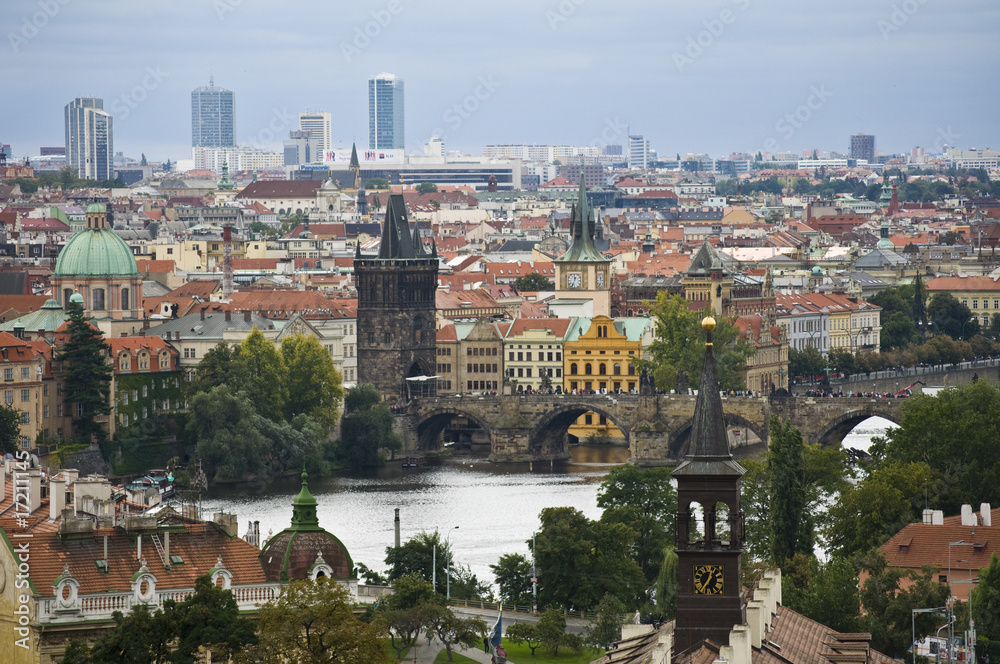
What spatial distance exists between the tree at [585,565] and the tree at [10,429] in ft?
103

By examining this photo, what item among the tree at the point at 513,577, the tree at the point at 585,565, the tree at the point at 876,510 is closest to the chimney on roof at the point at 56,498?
the tree at the point at 585,565

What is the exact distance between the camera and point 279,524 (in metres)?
80.3

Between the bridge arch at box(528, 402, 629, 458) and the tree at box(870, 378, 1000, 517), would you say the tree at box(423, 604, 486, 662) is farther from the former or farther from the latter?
the bridge arch at box(528, 402, 629, 458)

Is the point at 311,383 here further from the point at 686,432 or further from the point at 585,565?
the point at 585,565

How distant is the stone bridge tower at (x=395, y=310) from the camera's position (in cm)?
12206

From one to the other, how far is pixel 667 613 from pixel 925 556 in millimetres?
5680

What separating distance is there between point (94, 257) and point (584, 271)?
30498 millimetres

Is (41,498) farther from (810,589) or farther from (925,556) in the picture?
(925,556)

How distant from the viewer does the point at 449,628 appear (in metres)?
53.6

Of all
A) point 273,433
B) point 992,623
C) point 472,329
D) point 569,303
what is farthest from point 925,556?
point 569,303

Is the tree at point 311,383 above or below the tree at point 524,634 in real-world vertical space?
above

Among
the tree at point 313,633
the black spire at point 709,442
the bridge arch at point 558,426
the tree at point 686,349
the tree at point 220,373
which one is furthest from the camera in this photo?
the tree at point 686,349

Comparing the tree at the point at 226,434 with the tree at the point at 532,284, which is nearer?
the tree at the point at 226,434

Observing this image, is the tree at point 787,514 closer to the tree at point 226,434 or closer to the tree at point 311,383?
the tree at point 226,434
